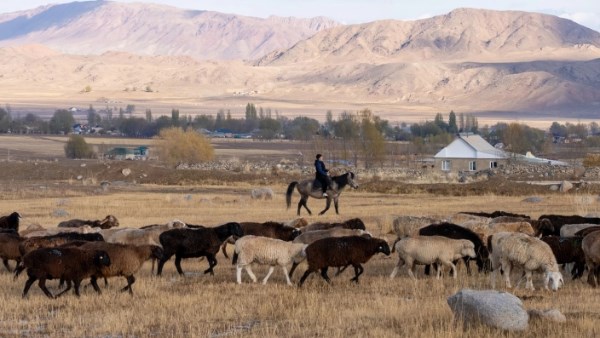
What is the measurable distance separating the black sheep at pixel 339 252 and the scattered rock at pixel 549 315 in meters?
4.49

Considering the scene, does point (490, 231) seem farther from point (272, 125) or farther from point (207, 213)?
point (272, 125)

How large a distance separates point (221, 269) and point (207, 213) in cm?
1431

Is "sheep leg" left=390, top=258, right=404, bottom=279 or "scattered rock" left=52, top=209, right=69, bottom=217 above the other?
"sheep leg" left=390, top=258, right=404, bottom=279

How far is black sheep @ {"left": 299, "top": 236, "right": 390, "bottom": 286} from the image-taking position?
1667cm

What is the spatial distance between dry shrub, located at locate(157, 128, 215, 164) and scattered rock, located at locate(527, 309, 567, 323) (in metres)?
73.1

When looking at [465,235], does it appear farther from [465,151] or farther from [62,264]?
[465,151]

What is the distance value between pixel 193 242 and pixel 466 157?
67.7m

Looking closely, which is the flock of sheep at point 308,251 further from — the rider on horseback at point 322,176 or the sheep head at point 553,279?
the rider on horseback at point 322,176

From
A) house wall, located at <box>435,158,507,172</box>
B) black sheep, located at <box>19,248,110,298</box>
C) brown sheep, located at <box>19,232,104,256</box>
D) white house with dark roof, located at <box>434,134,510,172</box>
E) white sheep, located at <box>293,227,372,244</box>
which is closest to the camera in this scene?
black sheep, located at <box>19,248,110,298</box>

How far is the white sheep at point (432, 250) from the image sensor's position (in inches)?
683

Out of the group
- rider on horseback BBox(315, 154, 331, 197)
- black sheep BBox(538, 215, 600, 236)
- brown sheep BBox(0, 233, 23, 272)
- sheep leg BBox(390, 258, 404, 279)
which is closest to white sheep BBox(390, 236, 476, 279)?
sheep leg BBox(390, 258, 404, 279)

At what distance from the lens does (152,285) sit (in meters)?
16.8

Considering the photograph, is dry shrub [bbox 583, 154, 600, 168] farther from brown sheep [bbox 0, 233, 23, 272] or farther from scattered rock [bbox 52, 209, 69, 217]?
brown sheep [bbox 0, 233, 23, 272]

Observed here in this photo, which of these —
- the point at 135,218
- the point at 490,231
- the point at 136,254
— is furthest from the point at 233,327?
the point at 135,218
